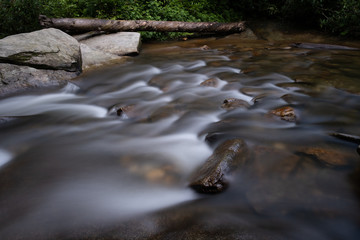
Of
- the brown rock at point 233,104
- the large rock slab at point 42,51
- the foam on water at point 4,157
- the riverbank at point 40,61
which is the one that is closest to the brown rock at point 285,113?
the brown rock at point 233,104

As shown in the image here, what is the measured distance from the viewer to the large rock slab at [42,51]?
464 centimetres

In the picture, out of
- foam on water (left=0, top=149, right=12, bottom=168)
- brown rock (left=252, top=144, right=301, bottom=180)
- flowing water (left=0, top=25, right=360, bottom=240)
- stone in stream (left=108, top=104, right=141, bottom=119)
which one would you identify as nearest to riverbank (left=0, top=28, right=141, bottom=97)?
flowing water (left=0, top=25, right=360, bottom=240)

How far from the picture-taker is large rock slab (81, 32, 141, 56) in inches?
280

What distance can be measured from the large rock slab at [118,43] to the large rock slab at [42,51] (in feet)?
5.18

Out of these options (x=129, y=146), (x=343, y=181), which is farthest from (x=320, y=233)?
(x=129, y=146)

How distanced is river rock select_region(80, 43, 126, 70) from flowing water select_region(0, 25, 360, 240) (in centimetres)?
121

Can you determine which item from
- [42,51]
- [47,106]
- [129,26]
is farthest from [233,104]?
[129,26]

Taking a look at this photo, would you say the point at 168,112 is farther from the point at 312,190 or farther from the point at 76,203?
the point at 312,190

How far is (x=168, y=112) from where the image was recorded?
3.46m

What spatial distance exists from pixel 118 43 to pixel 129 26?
4.20 ft

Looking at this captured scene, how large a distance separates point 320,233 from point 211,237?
617 mm

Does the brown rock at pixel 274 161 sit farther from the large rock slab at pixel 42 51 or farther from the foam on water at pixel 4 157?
the large rock slab at pixel 42 51

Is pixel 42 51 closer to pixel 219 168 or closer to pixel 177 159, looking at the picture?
pixel 177 159

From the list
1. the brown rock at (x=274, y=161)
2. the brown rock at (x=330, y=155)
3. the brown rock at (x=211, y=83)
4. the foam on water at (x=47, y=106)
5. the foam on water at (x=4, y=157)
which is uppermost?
the brown rock at (x=330, y=155)
